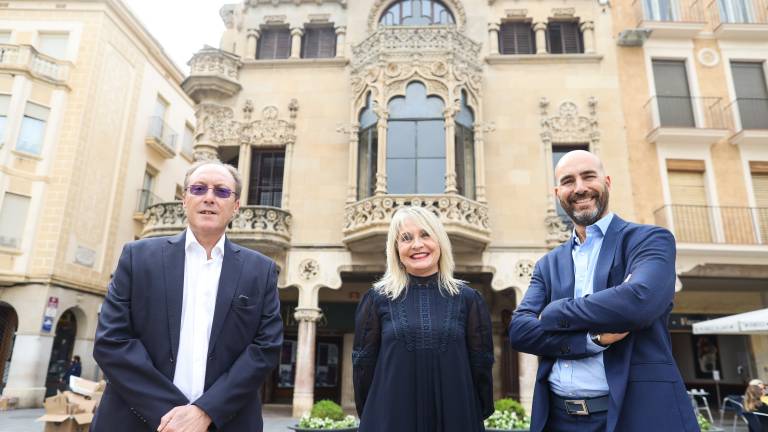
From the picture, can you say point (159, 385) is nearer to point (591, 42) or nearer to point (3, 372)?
point (591, 42)

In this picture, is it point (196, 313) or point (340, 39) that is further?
point (340, 39)

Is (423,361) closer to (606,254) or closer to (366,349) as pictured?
(366,349)

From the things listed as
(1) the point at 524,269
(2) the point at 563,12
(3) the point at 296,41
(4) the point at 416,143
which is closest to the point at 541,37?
(2) the point at 563,12

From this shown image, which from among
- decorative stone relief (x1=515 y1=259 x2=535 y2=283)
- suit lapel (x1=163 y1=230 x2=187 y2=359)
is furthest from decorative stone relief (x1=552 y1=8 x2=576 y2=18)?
suit lapel (x1=163 y1=230 x2=187 y2=359)

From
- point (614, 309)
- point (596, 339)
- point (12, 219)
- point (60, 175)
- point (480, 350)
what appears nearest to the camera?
point (614, 309)

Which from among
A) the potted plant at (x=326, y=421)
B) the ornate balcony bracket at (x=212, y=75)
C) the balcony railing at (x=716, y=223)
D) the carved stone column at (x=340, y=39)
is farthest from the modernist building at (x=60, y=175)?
the balcony railing at (x=716, y=223)

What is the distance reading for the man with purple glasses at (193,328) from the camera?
2.36 meters

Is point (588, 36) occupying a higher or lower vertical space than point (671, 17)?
lower

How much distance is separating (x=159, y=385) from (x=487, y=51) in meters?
14.4

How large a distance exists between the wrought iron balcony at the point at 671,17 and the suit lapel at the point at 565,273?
14727 millimetres

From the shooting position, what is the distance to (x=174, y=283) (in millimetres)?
2611

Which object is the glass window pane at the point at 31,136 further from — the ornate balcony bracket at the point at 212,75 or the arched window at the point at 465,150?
the arched window at the point at 465,150

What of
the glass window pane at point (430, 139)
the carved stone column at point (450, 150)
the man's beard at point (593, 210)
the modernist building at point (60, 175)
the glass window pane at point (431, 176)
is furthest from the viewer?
the modernist building at point (60, 175)

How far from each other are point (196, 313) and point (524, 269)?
449 inches
